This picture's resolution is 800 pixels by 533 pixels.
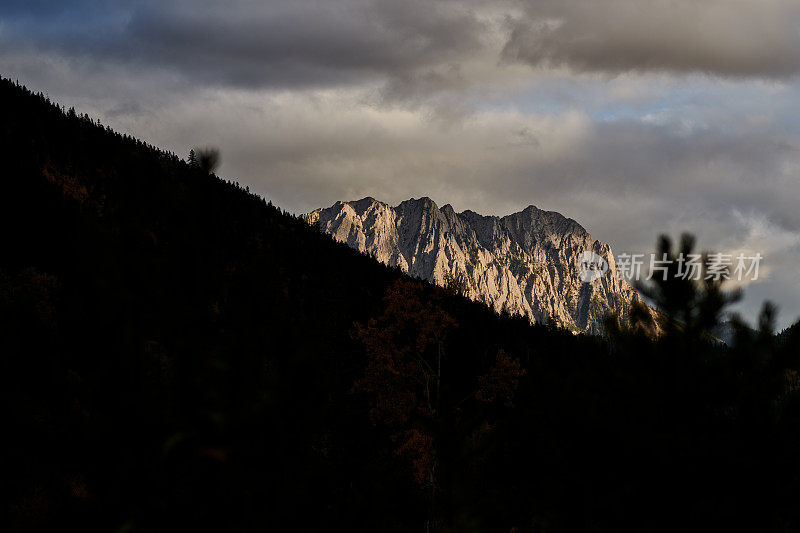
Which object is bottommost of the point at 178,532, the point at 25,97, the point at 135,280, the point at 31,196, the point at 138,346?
the point at 178,532

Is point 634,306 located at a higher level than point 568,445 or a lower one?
higher

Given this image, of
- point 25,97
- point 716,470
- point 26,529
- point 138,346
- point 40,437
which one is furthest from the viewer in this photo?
point 25,97

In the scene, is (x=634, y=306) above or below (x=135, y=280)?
above

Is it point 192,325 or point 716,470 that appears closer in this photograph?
point 192,325

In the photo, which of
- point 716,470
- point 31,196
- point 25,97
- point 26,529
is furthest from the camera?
point 25,97

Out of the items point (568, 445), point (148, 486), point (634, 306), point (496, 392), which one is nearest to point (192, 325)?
point (148, 486)

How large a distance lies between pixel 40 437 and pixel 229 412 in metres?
14.9

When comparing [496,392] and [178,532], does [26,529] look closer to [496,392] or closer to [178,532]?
[178,532]

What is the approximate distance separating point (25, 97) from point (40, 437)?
94.3 metres

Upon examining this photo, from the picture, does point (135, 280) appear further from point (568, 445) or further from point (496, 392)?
point (496, 392)

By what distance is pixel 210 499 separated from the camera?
4828 mm

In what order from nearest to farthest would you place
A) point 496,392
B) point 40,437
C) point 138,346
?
point 138,346, point 40,437, point 496,392

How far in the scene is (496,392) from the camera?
75.6 ft

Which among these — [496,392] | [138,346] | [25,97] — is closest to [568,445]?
[138,346]
